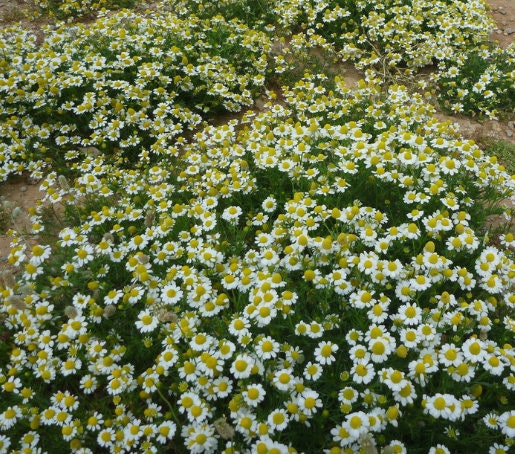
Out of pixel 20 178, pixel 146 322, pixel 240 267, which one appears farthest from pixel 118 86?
pixel 146 322

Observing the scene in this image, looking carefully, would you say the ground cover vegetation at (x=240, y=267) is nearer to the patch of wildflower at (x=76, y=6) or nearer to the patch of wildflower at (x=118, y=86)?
the patch of wildflower at (x=118, y=86)

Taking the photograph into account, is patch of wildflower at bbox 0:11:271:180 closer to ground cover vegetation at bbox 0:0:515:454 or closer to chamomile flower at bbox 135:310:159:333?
ground cover vegetation at bbox 0:0:515:454

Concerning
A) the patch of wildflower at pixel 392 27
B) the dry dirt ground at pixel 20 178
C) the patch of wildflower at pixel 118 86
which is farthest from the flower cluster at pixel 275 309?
the patch of wildflower at pixel 392 27

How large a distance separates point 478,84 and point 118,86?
176 inches

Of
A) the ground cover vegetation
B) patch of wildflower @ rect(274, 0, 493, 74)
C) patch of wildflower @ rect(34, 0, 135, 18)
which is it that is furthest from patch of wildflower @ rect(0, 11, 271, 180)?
patch of wildflower @ rect(34, 0, 135, 18)

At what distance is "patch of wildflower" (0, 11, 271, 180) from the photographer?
15.7 ft

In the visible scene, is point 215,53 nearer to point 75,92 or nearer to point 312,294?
point 75,92

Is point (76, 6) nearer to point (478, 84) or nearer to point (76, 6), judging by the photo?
point (76, 6)

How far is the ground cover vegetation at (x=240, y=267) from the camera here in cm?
260

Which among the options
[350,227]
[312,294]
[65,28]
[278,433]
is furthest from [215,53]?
[278,433]

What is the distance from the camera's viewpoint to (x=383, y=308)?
2830 mm

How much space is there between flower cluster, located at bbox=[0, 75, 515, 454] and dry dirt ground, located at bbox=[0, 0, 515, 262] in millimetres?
387

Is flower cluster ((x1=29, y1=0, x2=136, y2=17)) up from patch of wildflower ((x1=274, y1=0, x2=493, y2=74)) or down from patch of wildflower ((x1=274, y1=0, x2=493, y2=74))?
down

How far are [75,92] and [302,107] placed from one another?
2.65 metres
